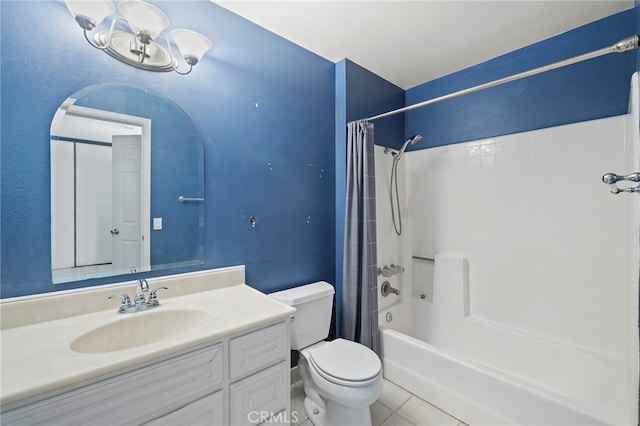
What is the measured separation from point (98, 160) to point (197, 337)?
3.03 ft

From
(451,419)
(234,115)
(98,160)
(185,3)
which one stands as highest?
(185,3)

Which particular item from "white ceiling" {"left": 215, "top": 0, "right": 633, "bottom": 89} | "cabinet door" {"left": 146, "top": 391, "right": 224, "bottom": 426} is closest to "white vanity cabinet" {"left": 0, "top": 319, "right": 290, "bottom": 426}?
"cabinet door" {"left": 146, "top": 391, "right": 224, "bottom": 426}

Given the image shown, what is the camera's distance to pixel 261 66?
5.62 feet

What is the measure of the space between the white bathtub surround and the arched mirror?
156 cm

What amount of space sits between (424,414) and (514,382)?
56cm

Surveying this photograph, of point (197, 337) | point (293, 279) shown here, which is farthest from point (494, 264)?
point (197, 337)

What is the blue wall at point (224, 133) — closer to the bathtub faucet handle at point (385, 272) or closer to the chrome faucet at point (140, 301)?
the chrome faucet at point (140, 301)

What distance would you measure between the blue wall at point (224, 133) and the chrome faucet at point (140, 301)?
0.16 meters

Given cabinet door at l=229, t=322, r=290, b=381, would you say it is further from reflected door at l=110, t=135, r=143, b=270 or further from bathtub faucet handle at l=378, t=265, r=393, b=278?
bathtub faucet handle at l=378, t=265, r=393, b=278

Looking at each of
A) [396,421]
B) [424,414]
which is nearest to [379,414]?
[396,421]

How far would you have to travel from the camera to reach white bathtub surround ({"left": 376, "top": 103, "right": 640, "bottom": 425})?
1.47m

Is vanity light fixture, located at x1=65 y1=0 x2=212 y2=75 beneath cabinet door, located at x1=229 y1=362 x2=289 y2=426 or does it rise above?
above

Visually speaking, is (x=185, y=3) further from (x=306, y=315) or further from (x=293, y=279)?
(x=306, y=315)

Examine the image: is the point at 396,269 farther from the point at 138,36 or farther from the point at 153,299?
the point at 138,36
